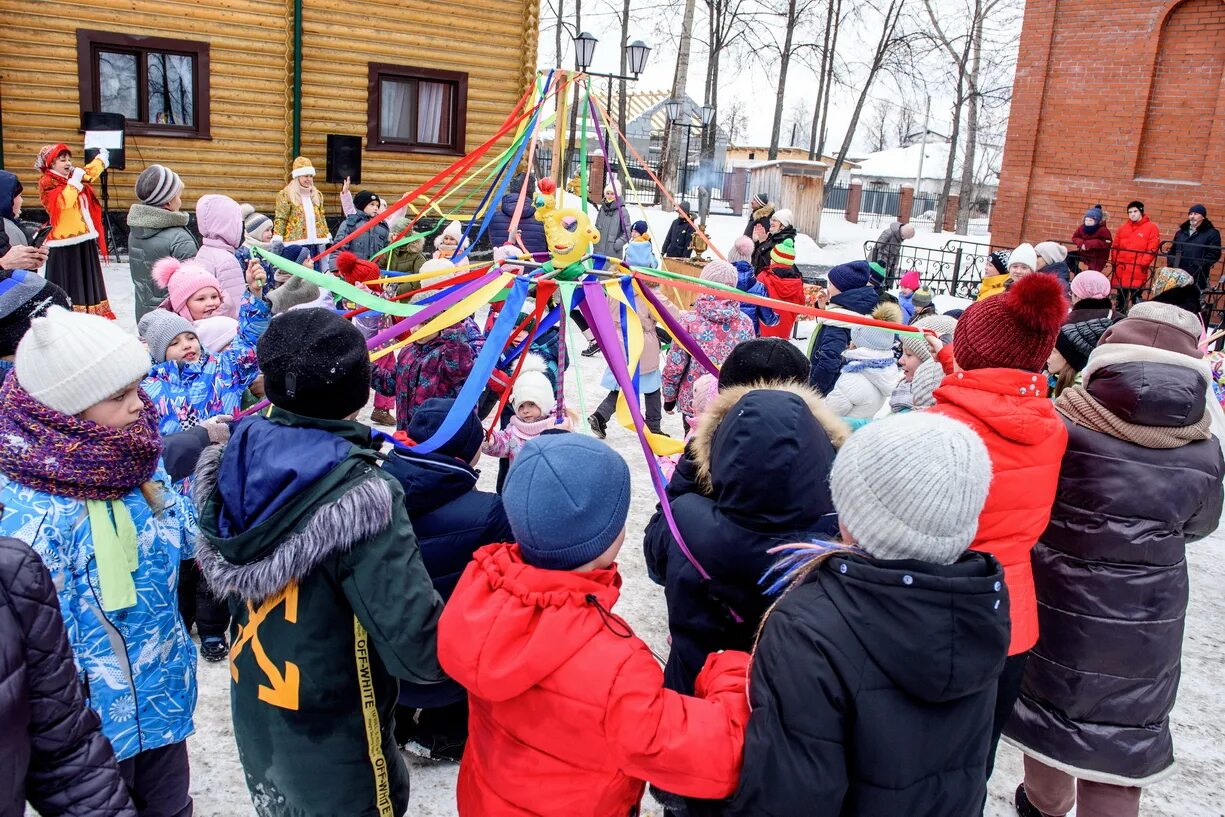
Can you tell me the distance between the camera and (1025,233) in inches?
586

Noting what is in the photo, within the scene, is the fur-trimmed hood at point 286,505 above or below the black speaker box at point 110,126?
below

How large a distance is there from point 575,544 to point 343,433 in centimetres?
62

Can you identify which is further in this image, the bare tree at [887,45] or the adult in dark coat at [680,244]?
the bare tree at [887,45]

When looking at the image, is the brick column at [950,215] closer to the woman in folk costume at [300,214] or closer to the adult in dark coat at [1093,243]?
the adult in dark coat at [1093,243]

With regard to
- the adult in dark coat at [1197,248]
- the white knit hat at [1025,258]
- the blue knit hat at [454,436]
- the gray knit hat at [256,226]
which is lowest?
the blue knit hat at [454,436]

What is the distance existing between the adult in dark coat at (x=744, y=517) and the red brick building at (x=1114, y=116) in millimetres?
13447

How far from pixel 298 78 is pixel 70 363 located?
465 inches

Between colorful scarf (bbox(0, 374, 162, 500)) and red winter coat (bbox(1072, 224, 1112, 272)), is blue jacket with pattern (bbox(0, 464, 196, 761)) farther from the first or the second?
red winter coat (bbox(1072, 224, 1112, 272))

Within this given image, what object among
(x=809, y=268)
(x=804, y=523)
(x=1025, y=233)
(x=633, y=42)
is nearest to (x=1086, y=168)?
(x=1025, y=233)

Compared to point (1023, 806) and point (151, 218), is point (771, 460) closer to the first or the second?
point (1023, 806)

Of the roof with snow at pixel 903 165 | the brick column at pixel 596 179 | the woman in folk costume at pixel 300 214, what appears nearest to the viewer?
the woman in folk costume at pixel 300 214

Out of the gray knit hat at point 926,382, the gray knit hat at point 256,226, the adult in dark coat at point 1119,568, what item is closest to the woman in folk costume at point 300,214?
the gray knit hat at point 256,226

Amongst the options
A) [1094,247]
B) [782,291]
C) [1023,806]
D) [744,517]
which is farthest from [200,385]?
[1094,247]

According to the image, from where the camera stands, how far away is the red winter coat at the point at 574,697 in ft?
5.14
